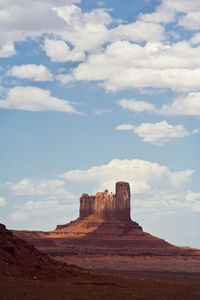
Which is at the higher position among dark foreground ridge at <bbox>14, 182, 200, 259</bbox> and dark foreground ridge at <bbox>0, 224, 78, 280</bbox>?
dark foreground ridge at <bbox>14, 182, 200, 259</bbox>

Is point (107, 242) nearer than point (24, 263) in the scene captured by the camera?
No

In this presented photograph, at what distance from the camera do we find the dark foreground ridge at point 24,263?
192ft

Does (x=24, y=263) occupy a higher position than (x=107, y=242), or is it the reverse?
(x=107, y=242)

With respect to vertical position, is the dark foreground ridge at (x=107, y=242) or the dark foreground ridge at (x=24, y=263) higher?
the dark foreground ridge at (x=107, y=242)

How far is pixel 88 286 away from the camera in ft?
182

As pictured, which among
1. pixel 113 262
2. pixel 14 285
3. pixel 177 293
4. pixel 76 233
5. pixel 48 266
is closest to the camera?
pixel 14 285

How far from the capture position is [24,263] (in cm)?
6116

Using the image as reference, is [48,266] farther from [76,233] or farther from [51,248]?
[76,233]

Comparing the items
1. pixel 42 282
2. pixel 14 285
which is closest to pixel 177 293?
pixel 42 282

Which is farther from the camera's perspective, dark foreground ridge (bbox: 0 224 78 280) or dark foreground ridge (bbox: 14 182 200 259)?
dark foreground ridge (bbox: 14 182 200 259)

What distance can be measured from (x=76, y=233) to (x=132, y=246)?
2437 centimetres

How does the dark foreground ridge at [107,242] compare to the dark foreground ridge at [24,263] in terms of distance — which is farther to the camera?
the dark foreground ridge at [107,242]

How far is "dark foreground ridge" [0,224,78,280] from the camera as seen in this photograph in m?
58.6

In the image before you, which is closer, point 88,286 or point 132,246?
point 88,286
